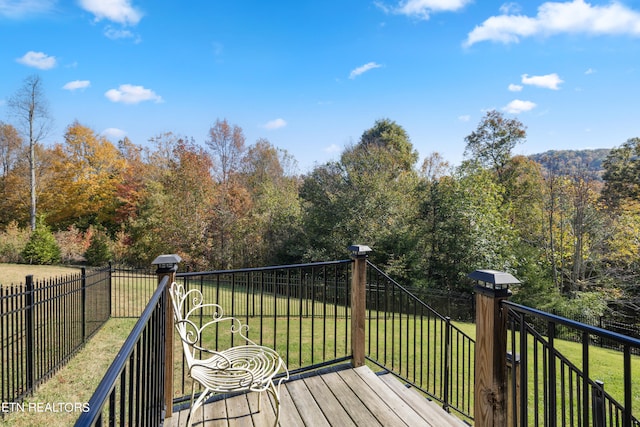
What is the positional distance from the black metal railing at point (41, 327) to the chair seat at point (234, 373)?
2271 mm

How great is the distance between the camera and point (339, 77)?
14.7 metres

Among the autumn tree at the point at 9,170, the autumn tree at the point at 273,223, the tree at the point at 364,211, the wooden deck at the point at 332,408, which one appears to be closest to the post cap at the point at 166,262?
the wooden deck at the point at 332,408

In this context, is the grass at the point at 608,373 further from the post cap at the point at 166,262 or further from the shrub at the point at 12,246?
the shrub at the point at 12,246

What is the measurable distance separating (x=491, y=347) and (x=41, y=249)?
18753mm

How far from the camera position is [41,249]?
15.2 m

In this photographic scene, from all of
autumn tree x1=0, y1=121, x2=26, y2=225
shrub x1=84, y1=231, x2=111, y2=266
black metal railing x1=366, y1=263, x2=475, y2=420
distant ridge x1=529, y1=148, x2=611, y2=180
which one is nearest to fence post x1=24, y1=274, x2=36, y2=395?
black metal railing x1=366, y1=263, x2=475, y2=420

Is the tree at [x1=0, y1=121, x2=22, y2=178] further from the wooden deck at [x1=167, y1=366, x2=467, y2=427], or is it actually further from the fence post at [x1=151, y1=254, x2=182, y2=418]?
the wooden deck at [x1=167, y1=366, x2=467, y2=427]

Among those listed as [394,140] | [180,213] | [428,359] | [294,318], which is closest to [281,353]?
[428,359]

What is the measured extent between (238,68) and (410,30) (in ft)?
23.1

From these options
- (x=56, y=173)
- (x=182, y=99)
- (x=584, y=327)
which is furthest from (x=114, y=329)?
(x=56, y=173)

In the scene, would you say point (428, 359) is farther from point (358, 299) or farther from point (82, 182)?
point (82, 182)

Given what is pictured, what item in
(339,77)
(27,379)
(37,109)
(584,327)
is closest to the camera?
(584,327)

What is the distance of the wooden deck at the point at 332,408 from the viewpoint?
7.99 ft

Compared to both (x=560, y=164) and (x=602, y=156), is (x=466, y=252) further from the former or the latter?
(x=602, y=156)
